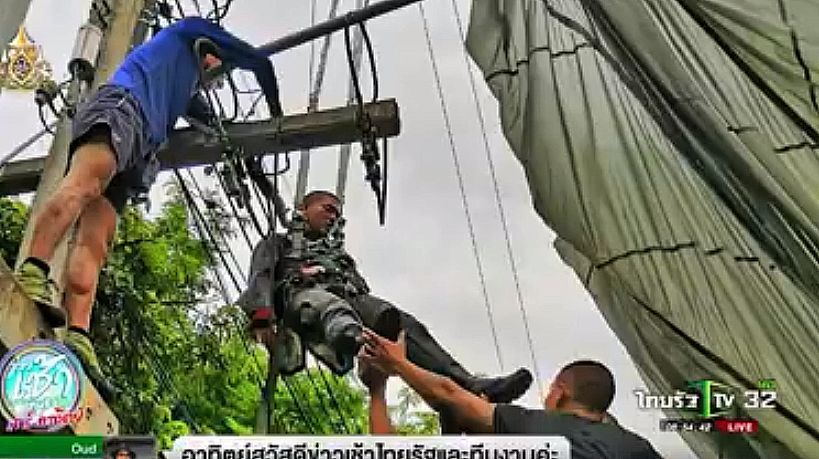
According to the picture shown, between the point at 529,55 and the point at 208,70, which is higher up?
the point at 208,70

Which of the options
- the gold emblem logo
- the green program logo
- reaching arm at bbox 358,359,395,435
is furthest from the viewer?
the gold emblem logo

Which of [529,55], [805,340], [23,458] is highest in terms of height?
[529,55]

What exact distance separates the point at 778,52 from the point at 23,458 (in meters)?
1.87

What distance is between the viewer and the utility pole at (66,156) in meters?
2.59

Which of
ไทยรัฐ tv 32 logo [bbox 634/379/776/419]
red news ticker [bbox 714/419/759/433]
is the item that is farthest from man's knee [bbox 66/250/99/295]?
red news ticker [bbox 714/419/759/433]

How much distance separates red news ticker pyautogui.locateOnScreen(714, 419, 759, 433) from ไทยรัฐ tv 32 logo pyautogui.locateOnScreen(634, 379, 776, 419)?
0.03 m

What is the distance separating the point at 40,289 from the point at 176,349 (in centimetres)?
530

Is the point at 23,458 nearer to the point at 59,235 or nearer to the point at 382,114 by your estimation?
the point at 59,235

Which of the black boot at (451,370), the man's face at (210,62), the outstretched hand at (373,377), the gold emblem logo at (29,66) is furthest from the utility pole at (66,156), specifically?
the black boot at (451,370)

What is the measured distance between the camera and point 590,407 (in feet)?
9.65

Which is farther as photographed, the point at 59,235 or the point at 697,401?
the point at 59,235

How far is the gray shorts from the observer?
3.15 metres

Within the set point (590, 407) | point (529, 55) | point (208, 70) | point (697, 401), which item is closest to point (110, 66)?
point (208, 70)

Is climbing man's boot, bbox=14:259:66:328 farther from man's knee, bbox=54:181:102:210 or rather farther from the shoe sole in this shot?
man's knee, bbox=54:181:102:210
